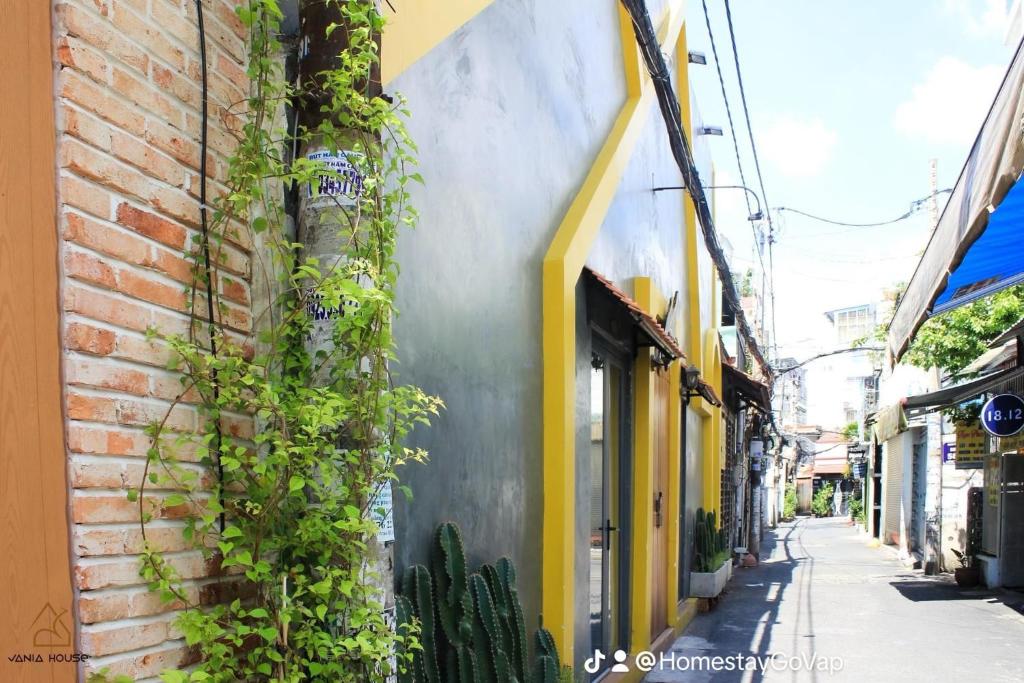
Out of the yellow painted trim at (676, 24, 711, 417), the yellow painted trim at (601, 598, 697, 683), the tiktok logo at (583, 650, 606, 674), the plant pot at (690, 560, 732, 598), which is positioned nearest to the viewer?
the tiktok logo at (583, 650, 606, 674)

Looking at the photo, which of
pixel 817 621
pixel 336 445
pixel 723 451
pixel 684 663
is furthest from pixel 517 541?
pixel 723 451

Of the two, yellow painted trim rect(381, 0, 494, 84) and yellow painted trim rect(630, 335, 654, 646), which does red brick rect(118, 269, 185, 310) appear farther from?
yellow painted trim rect(630, 335, 654, 646)

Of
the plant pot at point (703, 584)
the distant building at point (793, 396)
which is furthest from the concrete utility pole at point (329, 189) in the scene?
the distant building at point (793, 396)

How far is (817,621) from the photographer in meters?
10.7

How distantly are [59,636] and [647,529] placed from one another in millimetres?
6669

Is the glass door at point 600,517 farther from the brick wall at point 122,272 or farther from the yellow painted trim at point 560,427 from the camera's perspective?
the brick wall at point 122,272

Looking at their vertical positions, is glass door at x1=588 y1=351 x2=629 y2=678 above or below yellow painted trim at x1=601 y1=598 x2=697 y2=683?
above

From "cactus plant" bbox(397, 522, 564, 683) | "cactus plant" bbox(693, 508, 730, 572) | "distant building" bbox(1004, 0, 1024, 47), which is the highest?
"distant building" bbox(1004, 0, 1024, 47)

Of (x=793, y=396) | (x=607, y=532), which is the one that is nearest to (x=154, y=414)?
(x=607, y=532)

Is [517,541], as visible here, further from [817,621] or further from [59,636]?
[817,621]

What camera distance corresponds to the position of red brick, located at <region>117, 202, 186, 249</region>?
2.14m

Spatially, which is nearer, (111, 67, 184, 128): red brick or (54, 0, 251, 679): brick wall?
(54, 0, 251, 679): brick wall

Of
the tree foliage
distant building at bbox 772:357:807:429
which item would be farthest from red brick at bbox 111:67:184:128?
distant building at bbox 772:357:807:429

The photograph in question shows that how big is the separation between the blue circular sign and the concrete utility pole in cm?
1090
